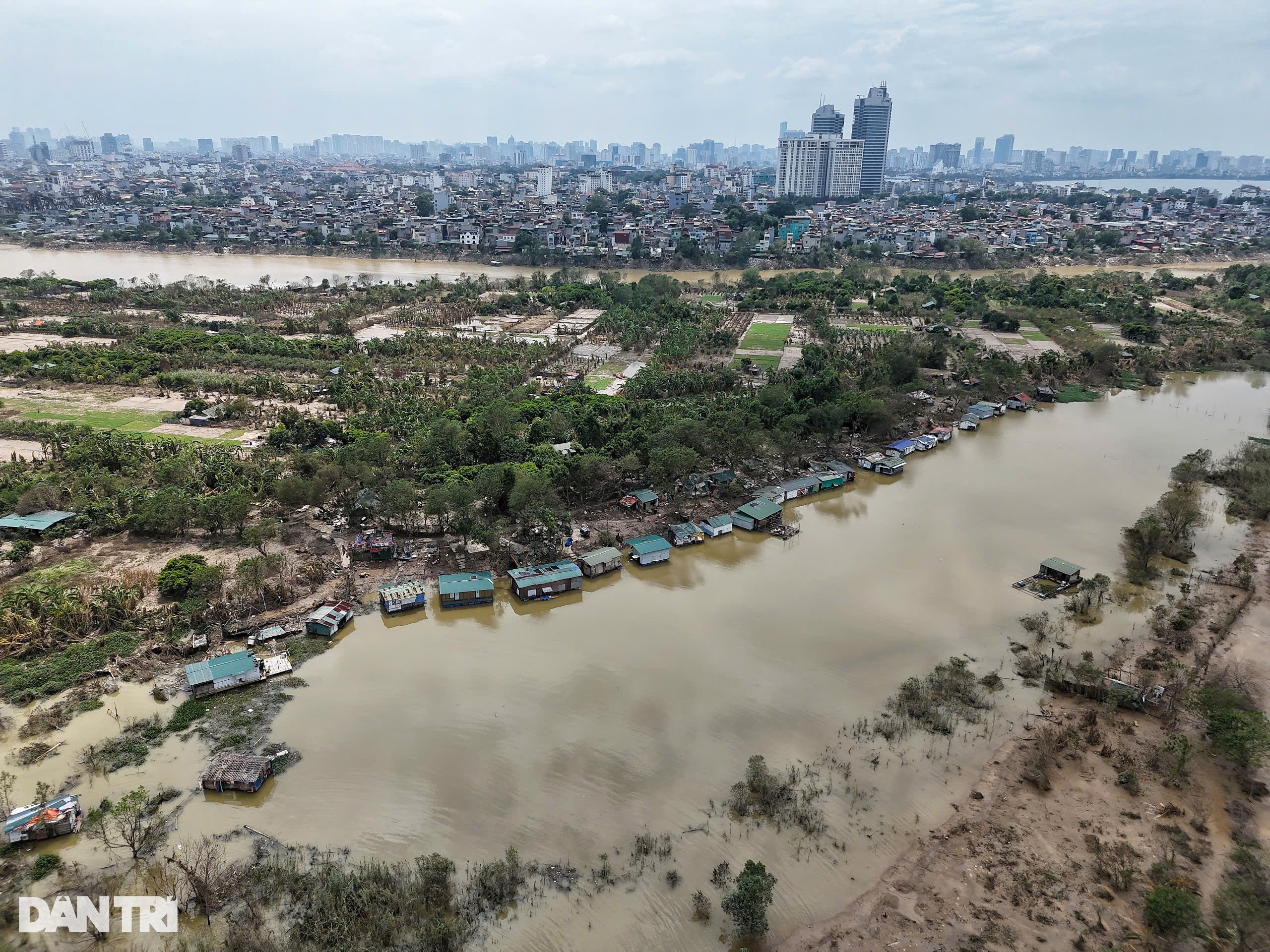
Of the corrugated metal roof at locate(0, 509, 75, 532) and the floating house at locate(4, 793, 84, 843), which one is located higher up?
the corrugated metal roof at locate(0, 509, 75, 532)

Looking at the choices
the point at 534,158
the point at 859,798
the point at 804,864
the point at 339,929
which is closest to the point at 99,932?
the point at 339,929

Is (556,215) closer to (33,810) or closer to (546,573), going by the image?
(546,573)

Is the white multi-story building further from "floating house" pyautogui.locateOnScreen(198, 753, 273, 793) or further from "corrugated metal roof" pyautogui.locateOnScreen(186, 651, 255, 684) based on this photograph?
"floating house" pyautogui.locateOnScreen(198, 753, 273, 793)

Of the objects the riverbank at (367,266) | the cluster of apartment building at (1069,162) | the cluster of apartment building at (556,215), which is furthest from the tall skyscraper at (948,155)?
the riverbank at (367,266)

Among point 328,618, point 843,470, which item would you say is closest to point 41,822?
point 328,618

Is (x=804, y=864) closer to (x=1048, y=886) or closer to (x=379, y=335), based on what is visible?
(x=1048, y=886)
